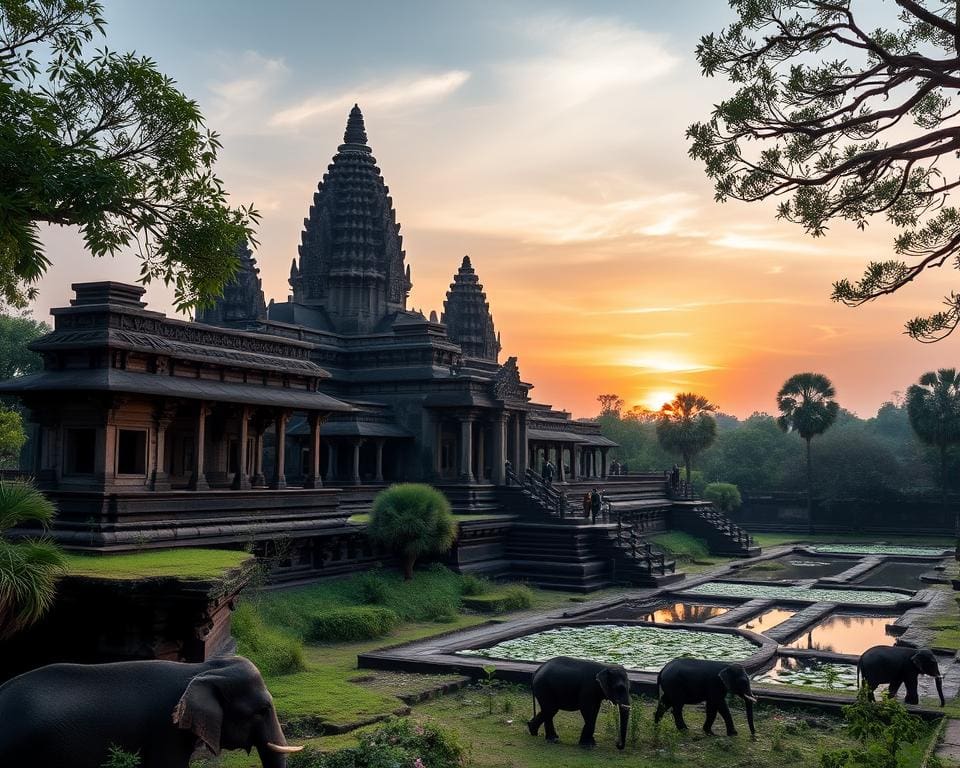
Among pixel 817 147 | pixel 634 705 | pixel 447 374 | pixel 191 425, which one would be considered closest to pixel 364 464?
pixel 447 374

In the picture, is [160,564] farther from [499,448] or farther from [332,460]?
[332,460]

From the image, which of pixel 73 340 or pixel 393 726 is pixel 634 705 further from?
pixel 73 340

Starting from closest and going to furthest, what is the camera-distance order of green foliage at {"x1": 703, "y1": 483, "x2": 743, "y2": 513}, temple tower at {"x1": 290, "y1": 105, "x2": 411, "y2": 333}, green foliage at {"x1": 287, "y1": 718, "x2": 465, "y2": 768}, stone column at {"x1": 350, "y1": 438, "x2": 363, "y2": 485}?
green foliage at {"x1": 287, "y1": 718, "x2": 465, "y2": 768}
stone column at {"x1": 350, "y1": 438, "x2": 363, "y2": 485}
temple tower at {"x1": 290, "y1": 105, "x2": 411, "y2": 333}
green foliage at {"x1": 703, "y1": 483, "x2": 743, "y2": 513}

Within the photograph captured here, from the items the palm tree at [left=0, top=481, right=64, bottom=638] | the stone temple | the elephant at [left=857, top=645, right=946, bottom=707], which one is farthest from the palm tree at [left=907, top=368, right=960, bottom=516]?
the palm tree at [left=0, top=481, right=64, bottom=638]

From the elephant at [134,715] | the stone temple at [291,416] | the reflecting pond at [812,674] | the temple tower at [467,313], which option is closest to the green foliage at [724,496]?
the stone temple at [291,416]

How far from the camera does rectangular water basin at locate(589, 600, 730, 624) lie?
24.3 metres

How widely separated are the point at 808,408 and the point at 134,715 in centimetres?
5379

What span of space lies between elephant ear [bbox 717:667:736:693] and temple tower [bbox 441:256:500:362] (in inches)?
1895

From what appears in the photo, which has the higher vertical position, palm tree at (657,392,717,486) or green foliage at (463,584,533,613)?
palm tree at (657,392,717,486)

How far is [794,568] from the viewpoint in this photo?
3775 cm

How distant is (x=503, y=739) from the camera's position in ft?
42.4

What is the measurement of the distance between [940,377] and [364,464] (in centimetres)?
3456

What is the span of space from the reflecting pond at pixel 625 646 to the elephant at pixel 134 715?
32.8ft

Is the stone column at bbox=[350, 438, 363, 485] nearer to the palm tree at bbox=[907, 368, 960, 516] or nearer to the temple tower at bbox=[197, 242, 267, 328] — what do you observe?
the temple tower at bbox=[197, 242, 267, 328]
